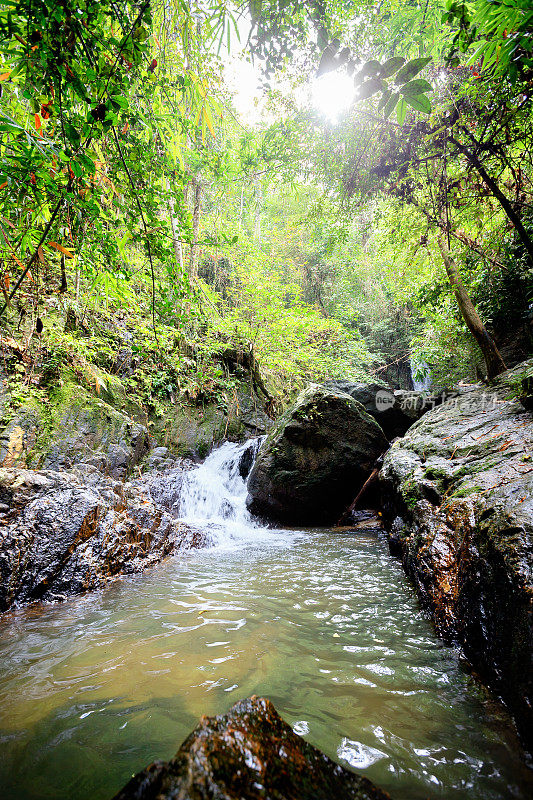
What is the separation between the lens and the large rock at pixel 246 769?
2.56 feet

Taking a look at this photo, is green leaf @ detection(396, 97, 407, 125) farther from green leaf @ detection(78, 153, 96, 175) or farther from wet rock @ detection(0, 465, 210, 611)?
wet rock @ detection(0, 465, 210, 611)

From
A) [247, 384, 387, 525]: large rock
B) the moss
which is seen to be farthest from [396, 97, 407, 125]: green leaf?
[247, 384, 387, 525]: large rock

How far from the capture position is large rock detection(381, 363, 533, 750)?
1619 millimetres

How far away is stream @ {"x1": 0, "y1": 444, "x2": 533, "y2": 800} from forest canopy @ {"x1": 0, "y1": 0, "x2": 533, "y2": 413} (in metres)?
2.26

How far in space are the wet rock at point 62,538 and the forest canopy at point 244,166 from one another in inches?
85.2

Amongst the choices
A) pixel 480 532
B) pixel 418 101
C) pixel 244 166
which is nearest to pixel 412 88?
pixel 418 101

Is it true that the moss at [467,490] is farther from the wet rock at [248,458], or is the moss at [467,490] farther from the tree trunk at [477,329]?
the wet rock at [248,458]

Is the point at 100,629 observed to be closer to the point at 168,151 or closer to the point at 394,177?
the point at 168,151

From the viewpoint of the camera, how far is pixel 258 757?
0.95 metres

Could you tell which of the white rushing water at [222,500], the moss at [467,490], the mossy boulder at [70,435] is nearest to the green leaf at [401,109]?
the moss at [467,490]

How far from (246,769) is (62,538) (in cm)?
357

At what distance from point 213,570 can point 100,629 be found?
1760mm

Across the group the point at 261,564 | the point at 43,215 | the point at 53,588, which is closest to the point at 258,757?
the point at 43,215

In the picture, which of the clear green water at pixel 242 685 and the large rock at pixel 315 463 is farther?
the large rock at pixel 315 463
